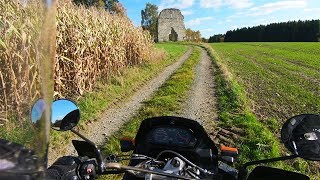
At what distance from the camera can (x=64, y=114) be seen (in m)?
1.96

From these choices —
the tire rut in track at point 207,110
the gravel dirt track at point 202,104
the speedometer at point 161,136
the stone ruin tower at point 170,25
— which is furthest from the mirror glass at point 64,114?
the stone ruin tower at point 170,25

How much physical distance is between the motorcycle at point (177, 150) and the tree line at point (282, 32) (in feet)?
241

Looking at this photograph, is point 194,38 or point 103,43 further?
point 194,38

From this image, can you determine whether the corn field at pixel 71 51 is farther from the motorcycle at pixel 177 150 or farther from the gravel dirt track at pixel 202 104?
the gravel dirt track at pixel 202 104

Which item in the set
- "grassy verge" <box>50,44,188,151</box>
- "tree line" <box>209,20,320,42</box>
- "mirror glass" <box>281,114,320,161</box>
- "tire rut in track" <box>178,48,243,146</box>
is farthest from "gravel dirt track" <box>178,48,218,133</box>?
"tree line" <box>209,20,320,42</box>

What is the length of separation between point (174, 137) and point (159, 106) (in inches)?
263

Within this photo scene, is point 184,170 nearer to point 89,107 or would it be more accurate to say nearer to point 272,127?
point 272,127

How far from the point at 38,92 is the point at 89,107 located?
24.4 feet

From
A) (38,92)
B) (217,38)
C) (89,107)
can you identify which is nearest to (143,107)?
(89,107)

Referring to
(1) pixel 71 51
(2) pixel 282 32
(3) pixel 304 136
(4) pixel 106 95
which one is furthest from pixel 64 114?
(2) pixel 282 32

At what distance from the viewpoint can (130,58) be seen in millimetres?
15094

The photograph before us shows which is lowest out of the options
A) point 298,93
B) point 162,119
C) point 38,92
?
point 298,93

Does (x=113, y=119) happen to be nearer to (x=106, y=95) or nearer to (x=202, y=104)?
(x=106, y=95)

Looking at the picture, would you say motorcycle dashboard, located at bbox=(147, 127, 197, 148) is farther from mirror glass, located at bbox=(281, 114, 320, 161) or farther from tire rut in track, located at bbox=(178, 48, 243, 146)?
tire rut in track, located at bbox=(178, 48, 243, 146)
